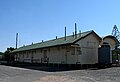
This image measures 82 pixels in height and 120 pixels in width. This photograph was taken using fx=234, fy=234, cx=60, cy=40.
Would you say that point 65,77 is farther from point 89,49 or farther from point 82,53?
point 89,49

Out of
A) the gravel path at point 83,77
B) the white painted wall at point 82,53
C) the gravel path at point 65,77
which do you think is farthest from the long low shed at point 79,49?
the gravel path at point 83,77

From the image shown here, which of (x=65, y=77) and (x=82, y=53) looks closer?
(x=65, y=77)

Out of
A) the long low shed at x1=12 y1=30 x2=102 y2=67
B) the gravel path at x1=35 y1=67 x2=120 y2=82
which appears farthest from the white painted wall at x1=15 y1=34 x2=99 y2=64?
the gravel path at x1=35 y1=67 x2=120 y2=82

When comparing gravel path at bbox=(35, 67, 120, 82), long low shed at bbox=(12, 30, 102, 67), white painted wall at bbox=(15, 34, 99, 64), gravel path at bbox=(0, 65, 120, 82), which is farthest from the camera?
white painted wall at bbox=(15, 34, 99, 64)

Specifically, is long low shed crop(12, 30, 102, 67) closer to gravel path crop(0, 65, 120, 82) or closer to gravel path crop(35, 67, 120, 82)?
gravel path crop(0, 65, 120, 82)

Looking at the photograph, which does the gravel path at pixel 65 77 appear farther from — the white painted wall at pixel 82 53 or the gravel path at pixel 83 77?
the white painted wall at pixel 82 53

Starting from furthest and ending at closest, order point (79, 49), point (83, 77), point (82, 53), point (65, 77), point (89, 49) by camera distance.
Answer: point (89, 49), point (82, 53), point (79, 49), point (65, 77), point (83, 77)

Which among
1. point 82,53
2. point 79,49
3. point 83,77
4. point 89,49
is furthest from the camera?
point 89,49

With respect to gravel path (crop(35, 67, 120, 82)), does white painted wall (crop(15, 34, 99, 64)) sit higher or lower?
higher

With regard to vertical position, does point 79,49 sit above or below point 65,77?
above

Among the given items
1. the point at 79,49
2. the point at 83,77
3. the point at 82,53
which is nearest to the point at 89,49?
the point at 82,53

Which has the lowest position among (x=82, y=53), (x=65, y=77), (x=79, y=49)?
(x=65, y=77)

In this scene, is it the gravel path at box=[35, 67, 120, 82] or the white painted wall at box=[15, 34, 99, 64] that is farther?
the white painted wall at box=[15, 34, 99, 64]

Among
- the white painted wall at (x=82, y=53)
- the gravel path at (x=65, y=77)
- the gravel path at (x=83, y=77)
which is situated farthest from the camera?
the white painted wall at (x=82, y=53)
